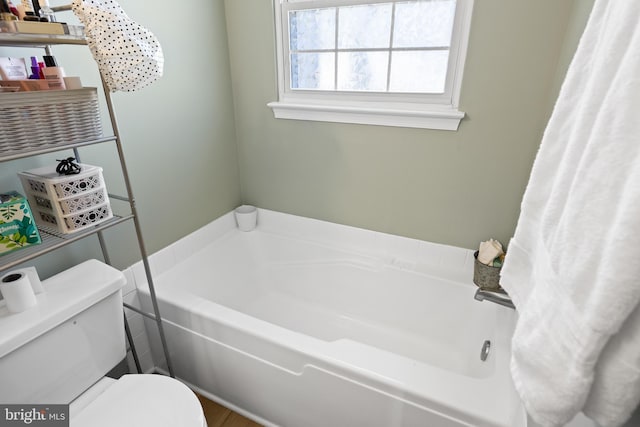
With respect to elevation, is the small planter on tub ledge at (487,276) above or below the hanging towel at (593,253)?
Result: below

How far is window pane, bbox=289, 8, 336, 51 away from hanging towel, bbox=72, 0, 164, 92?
0.94m

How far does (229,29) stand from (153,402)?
176 centimetres

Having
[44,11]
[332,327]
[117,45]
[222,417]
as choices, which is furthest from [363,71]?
[222,417]

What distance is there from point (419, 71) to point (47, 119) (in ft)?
4.74

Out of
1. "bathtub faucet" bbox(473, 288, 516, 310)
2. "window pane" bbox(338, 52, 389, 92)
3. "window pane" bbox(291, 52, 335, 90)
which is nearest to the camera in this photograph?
"bathtub faucet" bbox(473, 288, 516, 310)

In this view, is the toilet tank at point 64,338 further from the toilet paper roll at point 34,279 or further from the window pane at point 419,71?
the window pane at point 419,71

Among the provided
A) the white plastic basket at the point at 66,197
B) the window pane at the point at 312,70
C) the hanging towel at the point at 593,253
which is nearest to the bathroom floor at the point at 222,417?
the white plastic basket at the point at 66,197

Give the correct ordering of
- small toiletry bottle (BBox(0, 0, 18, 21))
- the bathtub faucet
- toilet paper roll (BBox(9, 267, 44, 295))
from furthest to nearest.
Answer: the bathtub faucet → toilet paper roll (BBox(9, 267, 44, 295)) → small toiletry bottle (BBox(0, 0, 18, 21))

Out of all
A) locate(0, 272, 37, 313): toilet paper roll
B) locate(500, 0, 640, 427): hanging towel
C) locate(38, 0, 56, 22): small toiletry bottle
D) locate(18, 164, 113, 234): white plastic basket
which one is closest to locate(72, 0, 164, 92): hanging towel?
locate(38, 0, 56, 22): small toiletry bottle

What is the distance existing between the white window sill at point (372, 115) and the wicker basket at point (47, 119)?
3.24ft

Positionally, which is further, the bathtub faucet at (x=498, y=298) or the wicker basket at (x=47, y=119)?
the bathtub faucet at (x=498, y=298)

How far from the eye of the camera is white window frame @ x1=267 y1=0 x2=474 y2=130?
1.48m

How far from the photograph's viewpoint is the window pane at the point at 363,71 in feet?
5.43

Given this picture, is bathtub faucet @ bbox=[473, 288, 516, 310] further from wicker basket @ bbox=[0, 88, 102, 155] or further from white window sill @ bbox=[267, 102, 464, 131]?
wicker basket @ bbox=[0, 88, 102, 155]
